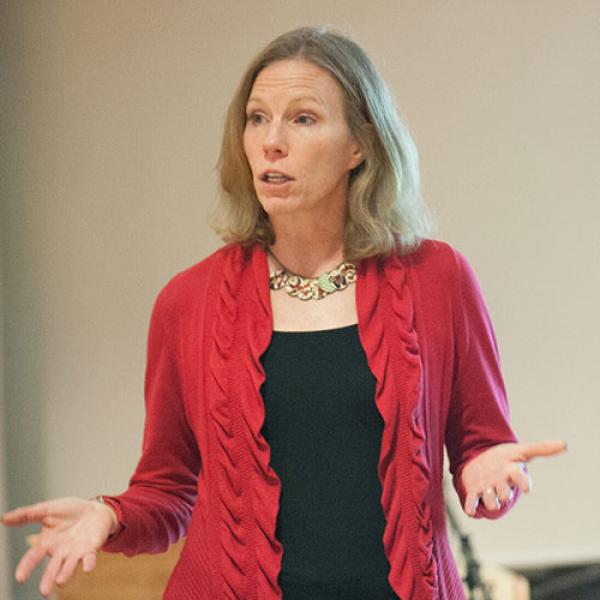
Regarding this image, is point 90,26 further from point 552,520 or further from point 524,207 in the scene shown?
point 552,520

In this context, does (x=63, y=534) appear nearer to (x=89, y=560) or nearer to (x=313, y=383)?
(x=89, y=560)

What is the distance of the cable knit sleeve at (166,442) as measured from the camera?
1647 millimetres

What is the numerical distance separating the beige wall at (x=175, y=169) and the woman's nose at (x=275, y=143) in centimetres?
197

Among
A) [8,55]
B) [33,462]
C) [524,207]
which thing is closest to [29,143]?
[8,55]

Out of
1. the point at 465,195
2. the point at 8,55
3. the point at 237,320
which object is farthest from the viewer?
the point at 465,195

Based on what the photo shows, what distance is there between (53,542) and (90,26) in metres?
2.40

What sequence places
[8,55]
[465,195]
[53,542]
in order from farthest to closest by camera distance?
[465,195] → [8,55] → [53,542]

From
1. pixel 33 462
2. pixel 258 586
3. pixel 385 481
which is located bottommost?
pixel 33 462

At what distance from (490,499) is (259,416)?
0.36 m

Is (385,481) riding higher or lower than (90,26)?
lower

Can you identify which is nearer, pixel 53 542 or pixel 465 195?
pixel 53 542

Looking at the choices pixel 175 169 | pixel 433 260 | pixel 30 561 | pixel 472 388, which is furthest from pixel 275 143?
pixel 175 169

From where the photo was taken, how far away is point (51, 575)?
1381 millimetres

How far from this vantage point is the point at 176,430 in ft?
5.48
